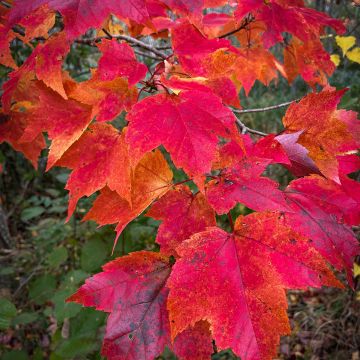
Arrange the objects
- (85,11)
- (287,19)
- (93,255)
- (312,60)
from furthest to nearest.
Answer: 1. (93,255)
2. (312,60)
3. (287,19)
4. (85,11)

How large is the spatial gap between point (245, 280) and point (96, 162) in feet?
1.14

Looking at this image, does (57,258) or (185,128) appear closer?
(185,128)

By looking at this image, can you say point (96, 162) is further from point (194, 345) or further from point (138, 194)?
point (194, 345)

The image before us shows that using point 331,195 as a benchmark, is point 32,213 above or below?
below

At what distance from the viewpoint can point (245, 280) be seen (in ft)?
1.79

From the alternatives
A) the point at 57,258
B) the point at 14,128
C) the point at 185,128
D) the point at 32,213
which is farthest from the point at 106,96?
the point at 32,213

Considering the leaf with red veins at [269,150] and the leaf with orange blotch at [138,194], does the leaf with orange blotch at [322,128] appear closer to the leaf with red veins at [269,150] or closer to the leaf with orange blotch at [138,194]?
the leaf with red veins at [269,150]

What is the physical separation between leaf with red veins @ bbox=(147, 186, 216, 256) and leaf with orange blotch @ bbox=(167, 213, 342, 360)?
0.05m


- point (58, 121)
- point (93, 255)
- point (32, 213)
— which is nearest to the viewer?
point (58, 121)

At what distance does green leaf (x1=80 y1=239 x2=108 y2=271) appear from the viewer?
1297 mm

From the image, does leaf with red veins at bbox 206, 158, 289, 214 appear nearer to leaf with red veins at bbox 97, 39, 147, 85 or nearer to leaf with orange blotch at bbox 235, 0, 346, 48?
leaf with red veins at bbox 97, 39, 147, 85

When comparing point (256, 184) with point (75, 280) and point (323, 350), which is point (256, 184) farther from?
point (323, 350)

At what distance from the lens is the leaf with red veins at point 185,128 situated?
53cm

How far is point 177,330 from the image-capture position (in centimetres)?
49
